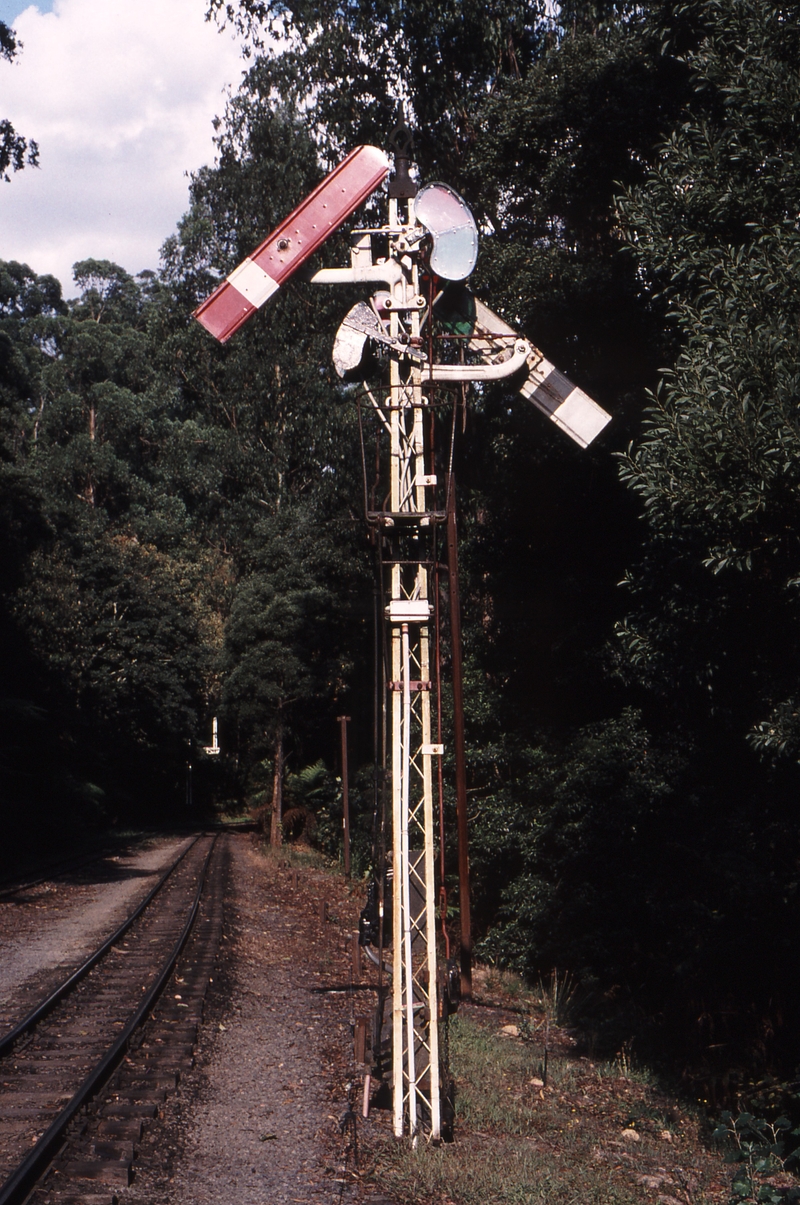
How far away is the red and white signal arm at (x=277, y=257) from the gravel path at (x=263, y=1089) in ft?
17.7

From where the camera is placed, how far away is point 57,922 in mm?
17219

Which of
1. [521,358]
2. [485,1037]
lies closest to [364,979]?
[485,1037]

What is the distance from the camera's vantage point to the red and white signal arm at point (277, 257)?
25.2ft

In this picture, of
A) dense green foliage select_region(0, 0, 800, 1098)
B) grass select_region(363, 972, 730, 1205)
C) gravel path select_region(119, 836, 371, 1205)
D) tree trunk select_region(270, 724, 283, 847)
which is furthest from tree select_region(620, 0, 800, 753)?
tree trunk select_region(270, 724, 283, 847)

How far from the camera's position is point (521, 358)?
7801 millimetres

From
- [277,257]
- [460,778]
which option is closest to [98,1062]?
[460,778]

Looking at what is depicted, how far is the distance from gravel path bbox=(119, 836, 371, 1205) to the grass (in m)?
0.51

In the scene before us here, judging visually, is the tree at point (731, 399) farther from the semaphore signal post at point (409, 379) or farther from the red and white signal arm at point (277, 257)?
the red and white signal arm at point (277, 257)

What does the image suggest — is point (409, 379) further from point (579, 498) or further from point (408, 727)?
point (579, 498)

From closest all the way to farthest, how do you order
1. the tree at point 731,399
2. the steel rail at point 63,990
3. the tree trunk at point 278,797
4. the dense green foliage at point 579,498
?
the tree at point 731,399 → the dense green foliage at point 579,498 → the steel rail at point 63,990 → the tree trunk at point 278,797

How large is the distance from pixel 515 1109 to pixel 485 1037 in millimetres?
2549

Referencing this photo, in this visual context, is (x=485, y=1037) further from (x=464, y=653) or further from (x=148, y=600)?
(x=148, y=600)

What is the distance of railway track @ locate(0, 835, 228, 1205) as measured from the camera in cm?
653

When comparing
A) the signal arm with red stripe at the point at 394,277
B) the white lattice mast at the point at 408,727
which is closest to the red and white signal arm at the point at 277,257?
the signal arm with red stripe at the point at 394,277
